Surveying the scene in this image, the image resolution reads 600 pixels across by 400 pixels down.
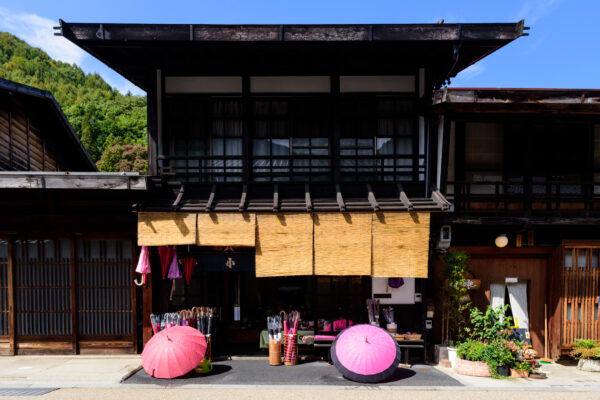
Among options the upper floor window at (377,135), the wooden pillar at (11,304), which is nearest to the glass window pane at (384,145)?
the upper floor window at (377,135)

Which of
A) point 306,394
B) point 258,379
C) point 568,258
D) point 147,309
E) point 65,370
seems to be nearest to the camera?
point 306,394

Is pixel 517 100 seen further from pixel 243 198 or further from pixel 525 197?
pixel 243 198

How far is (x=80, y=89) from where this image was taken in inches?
3009

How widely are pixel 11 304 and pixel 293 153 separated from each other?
9.92 meters

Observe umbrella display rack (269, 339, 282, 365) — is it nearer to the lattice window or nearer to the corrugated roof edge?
the lattice window

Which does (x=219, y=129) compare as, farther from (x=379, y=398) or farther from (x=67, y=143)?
(x=67, y=143)

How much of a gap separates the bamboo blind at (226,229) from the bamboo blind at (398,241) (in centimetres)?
348

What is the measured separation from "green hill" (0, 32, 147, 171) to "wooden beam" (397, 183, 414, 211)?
1522 inches

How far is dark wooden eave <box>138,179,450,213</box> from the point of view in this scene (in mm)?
9789

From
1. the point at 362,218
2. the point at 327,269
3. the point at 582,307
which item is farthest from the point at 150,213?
the point at 582,307

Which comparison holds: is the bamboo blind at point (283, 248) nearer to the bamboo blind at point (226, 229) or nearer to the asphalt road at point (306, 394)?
the bamboo blind at point (226, 229)

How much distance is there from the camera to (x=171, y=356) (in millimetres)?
8664

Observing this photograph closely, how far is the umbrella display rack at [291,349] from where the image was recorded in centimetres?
995

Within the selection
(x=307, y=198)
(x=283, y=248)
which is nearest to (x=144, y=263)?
(x=283, y=248)
